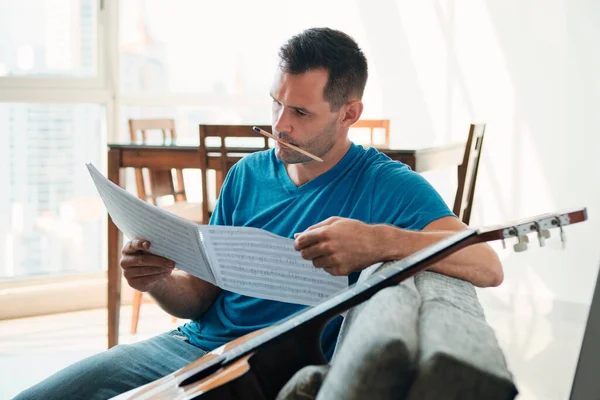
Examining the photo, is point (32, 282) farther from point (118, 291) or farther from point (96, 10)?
point (96, 10)

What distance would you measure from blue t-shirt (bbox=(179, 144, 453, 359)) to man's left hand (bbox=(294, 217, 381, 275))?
0.19m

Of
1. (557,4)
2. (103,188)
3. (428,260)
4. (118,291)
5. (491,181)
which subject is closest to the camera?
(428,260)

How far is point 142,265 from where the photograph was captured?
135cm

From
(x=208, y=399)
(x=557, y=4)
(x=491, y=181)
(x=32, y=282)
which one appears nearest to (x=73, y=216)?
(x=32, y=282)

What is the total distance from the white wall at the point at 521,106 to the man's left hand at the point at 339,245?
2593mm

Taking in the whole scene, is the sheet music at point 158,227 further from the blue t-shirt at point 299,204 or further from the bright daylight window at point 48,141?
the bright daylight window at point 48,141

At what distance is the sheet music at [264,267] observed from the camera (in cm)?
117

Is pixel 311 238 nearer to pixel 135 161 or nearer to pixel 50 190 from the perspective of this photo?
pixel 135 161

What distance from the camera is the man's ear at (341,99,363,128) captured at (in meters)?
1.51

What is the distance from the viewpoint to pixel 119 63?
3791 millimetres

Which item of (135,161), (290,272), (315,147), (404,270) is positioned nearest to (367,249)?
(290,272)

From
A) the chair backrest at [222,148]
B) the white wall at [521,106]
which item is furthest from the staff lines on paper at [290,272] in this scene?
the white wall at [521,106]

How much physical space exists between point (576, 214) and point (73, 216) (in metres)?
3.23

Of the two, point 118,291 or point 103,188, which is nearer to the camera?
point 103,188
